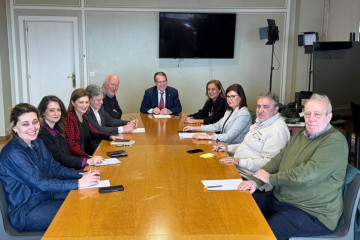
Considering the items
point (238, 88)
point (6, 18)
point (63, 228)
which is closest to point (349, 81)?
point (238, 88)

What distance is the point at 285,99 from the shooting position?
7102 mm

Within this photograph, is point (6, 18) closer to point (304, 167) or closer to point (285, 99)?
point (285, 99)

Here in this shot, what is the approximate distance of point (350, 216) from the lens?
210 cm

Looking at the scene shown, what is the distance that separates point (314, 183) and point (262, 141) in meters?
0.74

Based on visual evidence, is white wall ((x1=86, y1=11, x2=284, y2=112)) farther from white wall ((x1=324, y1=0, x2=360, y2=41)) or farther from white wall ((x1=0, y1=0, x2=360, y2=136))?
white wall ((x1=324, y1=0, x2=360, y2=41))

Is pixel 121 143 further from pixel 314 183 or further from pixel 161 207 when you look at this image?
pixel 314 183

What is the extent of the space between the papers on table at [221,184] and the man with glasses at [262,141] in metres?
0.43

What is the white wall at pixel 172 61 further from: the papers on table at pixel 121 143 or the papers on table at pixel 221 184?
the papers on table at pixel 221 184

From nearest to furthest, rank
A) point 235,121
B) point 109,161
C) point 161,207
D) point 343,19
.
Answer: point 161,207
point 109,161
point 235,121
point 343,19

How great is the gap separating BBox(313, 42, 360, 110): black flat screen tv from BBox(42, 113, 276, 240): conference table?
2290mm

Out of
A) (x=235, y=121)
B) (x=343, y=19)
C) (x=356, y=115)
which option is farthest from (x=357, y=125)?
(x=343, y=19)

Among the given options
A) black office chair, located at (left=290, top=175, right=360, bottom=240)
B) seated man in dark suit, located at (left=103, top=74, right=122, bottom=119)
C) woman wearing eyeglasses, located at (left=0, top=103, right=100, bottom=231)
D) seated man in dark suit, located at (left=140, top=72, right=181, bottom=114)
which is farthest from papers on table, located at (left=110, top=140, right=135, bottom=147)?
seated man in dark suit, located at (left=140, top=72, right=181, bottom=114)

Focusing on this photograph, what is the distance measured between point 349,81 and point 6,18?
5744 millimetres

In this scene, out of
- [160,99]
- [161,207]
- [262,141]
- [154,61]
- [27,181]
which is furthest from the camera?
[154,61]
